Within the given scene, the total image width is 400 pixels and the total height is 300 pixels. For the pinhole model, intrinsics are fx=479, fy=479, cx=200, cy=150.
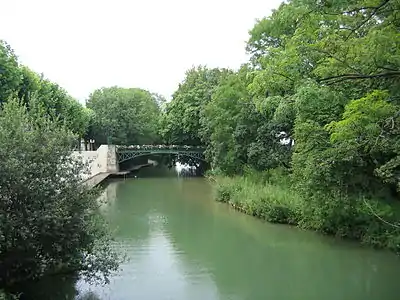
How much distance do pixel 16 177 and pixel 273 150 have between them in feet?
44.4

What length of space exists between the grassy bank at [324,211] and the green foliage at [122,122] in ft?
85.9

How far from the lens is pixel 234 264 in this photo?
1202cm

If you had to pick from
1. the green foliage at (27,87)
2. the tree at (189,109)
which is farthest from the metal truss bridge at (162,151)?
the green foliage at (27,87)

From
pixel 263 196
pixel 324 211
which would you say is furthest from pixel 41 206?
pixel 263 196

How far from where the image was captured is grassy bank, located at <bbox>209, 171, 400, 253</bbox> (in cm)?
1264

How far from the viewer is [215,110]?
25.6 metres

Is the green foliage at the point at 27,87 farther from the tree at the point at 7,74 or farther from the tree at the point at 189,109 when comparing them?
the tree at the point at 189,109

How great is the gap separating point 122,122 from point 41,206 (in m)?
37.2

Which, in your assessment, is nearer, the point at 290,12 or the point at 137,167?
the point at 290,12

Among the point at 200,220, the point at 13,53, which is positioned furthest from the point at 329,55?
the point at 13,53

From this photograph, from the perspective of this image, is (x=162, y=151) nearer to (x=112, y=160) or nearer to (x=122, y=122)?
(x=112, y=160)

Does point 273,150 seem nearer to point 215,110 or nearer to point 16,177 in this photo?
point 215,110

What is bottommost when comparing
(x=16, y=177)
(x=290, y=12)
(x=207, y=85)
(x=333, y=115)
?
(x=16, y=177)

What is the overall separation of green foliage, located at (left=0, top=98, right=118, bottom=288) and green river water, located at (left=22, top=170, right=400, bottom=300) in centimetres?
120
